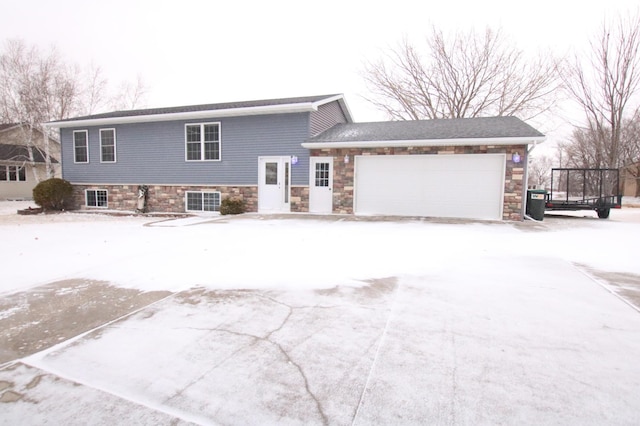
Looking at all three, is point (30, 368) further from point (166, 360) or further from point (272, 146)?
point (272, 146)

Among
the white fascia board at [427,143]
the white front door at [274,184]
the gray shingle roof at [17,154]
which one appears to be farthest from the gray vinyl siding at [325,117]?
the gray shingle roof at [17,154]

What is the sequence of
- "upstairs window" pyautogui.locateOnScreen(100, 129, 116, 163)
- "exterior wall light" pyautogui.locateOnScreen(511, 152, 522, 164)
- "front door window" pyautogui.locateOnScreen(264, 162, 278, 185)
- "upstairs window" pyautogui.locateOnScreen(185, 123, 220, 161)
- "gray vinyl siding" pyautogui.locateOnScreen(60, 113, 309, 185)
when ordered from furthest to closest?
"upstairs window" pyautogui.locateOnScreen(100, 129, 116, 163) → "upstairs window" pyautogui.locateOnScreen(185, 123, 220, 161) → "front door window" pyautogui.locateOnScreen(264, 162, 278, 185) → "gray vinyl siding" pyautogui.locateOnScreen(60, 113, 309, 185) → "exterior wall light" pyautogui.locateOnScreen(511, 152, 522, 164)

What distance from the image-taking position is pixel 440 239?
697 cm

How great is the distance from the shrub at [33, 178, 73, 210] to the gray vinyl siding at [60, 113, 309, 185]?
802 millimetres

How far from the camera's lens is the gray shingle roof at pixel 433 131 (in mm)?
10305

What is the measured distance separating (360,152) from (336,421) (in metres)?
10.3

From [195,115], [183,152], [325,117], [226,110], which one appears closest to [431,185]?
[325,117]

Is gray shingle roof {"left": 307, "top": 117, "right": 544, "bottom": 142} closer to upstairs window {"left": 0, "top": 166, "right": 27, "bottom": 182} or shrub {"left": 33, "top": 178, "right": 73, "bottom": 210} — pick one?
shrub {"left": 33, "top": 178, "right": 73, "bottom": 210}

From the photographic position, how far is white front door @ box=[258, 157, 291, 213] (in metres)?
12.3

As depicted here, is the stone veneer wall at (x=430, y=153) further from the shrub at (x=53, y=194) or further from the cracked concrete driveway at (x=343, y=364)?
the shrub at (x=53, y=194)

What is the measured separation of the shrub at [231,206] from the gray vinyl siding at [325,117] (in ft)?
11.6

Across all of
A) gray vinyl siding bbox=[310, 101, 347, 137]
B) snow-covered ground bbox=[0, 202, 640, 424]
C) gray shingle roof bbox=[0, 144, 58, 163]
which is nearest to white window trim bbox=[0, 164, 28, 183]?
gray shingle roof bbox=[0, 144, 58, 163]

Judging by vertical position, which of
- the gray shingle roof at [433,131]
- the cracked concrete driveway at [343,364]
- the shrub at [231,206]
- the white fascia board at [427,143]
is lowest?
the cracked concrete driveway at [343,364]

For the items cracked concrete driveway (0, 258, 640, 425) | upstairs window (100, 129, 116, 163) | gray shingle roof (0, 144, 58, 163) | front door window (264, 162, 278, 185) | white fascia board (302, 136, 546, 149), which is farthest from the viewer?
gray shingle roof (0, 144, 58, 163)
